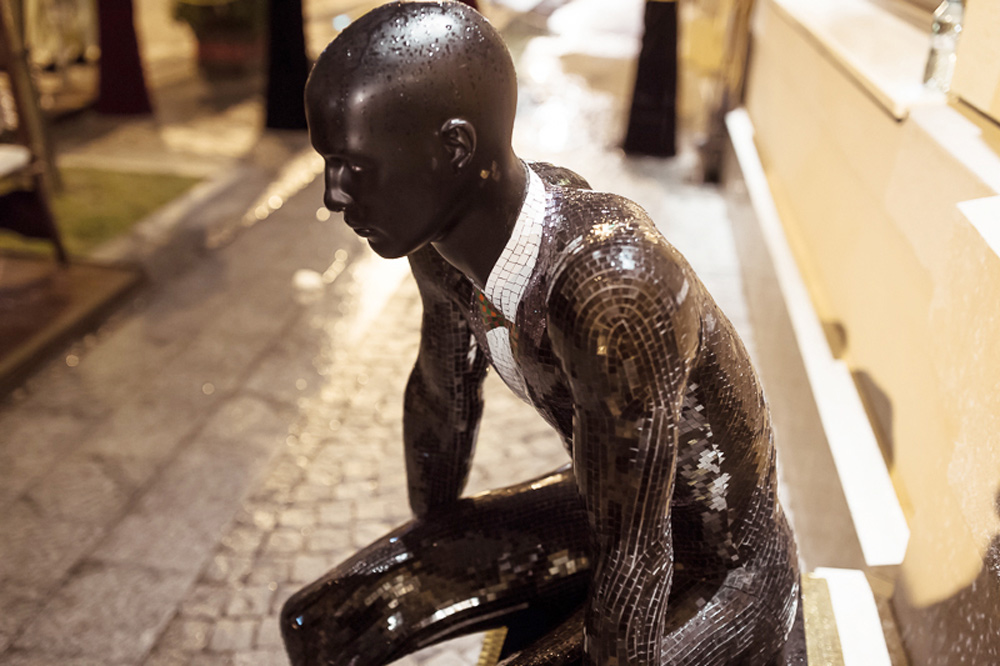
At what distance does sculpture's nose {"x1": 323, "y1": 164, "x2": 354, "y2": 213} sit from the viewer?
103 cm

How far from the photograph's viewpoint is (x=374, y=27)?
100cm

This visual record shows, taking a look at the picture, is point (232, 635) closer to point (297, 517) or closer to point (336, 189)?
point (297, 517)

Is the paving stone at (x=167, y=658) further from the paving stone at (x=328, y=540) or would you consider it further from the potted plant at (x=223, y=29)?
the potted plant at (x=223, y=29)

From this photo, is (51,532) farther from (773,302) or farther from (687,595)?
(773,302)

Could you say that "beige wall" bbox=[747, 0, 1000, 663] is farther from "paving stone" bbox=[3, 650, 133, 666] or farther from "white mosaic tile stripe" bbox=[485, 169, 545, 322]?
"paving stone" bbox=[3, 650, 133, 666]

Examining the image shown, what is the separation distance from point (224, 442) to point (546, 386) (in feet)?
8.53

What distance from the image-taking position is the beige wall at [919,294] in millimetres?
1525

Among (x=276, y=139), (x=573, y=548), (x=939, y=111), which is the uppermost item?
(x=939, y=111)

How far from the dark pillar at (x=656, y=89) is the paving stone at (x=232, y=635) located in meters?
5.35

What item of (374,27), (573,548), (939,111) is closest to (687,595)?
(573,548)

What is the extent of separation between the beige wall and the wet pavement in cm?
121

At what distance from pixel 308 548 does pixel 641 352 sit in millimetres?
2195

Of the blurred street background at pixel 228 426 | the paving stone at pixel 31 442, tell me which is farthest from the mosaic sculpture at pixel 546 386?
the paving stone at pixel 31 442

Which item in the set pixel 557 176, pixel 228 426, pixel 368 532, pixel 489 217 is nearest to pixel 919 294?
pixel 557 176
